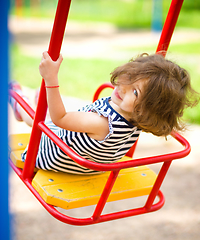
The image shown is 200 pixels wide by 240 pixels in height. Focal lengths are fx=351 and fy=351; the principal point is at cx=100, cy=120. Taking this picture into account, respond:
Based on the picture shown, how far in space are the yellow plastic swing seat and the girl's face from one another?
12.1 inches

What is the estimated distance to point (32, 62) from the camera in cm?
783

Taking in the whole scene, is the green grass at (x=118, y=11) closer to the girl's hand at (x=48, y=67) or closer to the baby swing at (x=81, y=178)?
the baby swing at (x=81, y=178)

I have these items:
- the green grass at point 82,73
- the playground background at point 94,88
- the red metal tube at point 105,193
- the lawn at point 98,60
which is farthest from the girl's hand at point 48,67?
the green grass at point 82,73

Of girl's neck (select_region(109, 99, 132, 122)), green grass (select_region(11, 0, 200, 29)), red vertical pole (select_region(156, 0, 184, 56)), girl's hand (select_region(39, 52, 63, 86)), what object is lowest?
green grass (select_region(11, 0, 200, 29))

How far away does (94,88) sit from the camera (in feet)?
19.9

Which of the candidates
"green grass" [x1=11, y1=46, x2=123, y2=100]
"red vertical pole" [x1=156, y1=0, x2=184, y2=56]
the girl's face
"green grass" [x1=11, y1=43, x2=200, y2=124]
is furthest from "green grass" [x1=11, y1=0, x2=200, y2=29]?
the girl's face

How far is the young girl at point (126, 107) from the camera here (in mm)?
1186

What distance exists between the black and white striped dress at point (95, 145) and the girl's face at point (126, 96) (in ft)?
0.08

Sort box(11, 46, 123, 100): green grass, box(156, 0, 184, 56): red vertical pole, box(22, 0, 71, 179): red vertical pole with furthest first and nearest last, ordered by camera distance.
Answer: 1. box(11, 46, 123, 100): green grass
2. box(156, 0, 184, 56): red vertical pole
3. box(22, 0, 71, 179): red vertical pole

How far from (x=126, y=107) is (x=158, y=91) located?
0.41 feet

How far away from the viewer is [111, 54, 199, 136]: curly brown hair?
1196 millimetres

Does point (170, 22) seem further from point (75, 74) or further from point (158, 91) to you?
point (75, 74)

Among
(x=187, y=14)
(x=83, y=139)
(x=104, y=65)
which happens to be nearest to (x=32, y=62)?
(x=104, y=65)

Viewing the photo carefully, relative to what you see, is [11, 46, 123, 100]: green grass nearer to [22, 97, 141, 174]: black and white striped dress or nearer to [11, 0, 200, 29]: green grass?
[22, 97, 141, 174]: black and white striped dress
